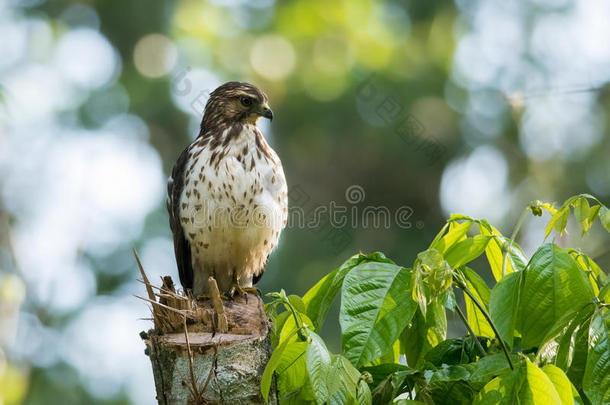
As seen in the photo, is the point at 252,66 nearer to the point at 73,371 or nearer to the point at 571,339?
the point at 73,371

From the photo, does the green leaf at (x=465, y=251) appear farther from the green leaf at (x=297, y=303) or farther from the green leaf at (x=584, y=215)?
the green leaf at (x=297, y=303)

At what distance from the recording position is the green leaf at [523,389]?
1582 millimetres

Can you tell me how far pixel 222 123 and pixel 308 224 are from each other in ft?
14.4

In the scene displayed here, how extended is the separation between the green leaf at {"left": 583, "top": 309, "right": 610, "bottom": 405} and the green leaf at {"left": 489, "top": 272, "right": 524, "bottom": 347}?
0.19m

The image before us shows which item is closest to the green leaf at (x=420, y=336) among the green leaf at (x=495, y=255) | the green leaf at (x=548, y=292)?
the green leaf at (x=495, y=255)

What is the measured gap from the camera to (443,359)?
2.02 meters

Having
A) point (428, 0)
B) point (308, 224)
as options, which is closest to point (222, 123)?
point (308, 224)

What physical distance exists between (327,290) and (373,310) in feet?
1.11

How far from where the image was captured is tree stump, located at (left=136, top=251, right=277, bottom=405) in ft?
7.48

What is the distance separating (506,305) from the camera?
5.89 feet
